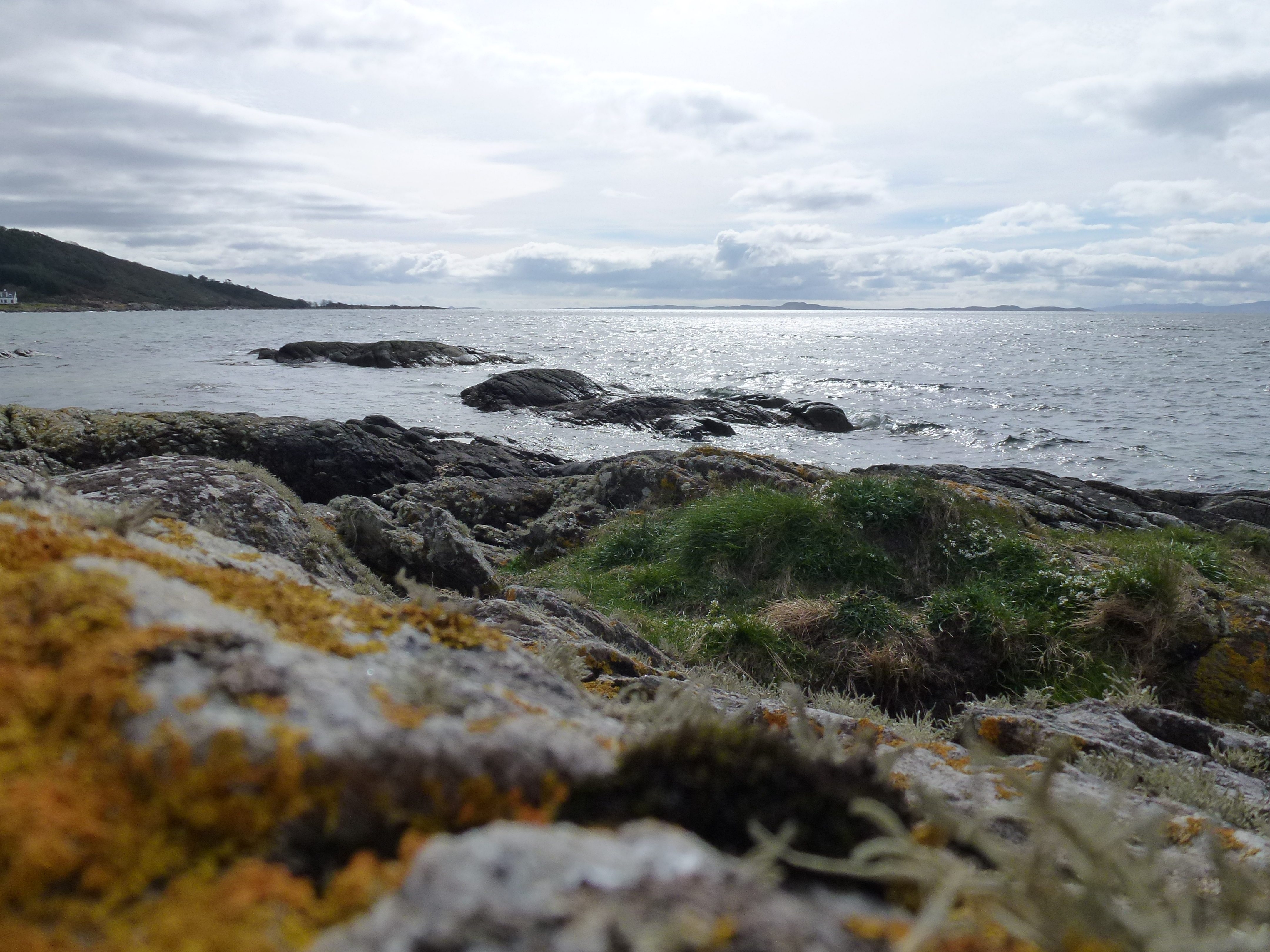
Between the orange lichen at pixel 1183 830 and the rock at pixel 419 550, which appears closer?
the orange lichen at pixel 1183 830

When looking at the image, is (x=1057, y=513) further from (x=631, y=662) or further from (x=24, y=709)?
(x=24, y=709)

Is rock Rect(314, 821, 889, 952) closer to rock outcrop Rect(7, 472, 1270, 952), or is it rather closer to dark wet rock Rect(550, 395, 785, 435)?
rock outcrop Rect(7, 472, 1270, 952)

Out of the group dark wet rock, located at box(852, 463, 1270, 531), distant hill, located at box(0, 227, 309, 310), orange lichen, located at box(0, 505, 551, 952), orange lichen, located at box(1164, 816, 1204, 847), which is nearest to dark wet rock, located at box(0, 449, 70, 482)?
orange lichen, located at box(0, 505, 551, 952)

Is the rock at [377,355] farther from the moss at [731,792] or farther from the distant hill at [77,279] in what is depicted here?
the distant hill at [77,279]

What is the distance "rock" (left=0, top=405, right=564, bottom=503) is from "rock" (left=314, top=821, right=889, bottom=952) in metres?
9.80

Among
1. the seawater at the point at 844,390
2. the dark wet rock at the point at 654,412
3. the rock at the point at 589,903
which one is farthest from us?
the dark wet rock at the point at 654,412

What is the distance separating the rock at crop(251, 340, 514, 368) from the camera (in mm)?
52250

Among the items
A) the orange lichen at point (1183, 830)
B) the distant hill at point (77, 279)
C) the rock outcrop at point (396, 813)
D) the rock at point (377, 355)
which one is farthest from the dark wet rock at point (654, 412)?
the distant hill at point (77, 279)

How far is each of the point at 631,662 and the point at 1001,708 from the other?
6.57 ft

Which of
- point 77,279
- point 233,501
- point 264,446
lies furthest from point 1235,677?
point 77,279

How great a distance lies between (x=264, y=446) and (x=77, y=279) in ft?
617

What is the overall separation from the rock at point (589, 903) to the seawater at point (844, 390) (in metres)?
22.6

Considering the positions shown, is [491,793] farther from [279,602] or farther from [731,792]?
[279,602]

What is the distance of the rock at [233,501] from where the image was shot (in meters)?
5.23
